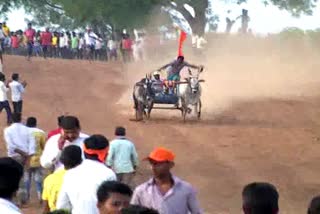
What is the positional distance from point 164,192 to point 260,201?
211cm

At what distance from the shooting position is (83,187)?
25.5 feet

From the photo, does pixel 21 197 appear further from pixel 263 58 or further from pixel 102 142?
pixel 263 58

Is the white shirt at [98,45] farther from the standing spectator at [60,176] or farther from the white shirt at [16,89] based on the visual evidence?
the standing spectator at [60,176]

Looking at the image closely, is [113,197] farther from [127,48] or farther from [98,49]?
[98,49]

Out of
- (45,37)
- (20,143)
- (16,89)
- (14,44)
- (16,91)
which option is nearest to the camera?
(20,143)

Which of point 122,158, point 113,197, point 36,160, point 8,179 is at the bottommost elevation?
point 36,160

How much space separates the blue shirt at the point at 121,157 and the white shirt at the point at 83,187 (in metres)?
7.23

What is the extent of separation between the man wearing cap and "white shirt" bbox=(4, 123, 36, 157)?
309 inches

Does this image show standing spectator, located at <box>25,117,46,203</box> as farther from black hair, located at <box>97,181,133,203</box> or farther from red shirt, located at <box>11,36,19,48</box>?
red shirt, located at <box>11,36,19,48</box>

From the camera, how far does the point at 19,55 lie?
4834 cm

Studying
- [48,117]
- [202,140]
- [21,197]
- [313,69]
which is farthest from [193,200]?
[313,69]

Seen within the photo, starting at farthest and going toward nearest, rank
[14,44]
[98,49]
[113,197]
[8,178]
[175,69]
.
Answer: [98,49] → [14,44] → [175,69] → [113,197] → [8,178]

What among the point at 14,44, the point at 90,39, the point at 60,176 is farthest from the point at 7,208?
the point at 90,39

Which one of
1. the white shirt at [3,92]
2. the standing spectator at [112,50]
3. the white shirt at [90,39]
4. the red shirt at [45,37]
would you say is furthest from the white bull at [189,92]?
the standing spectator at [112,50]
